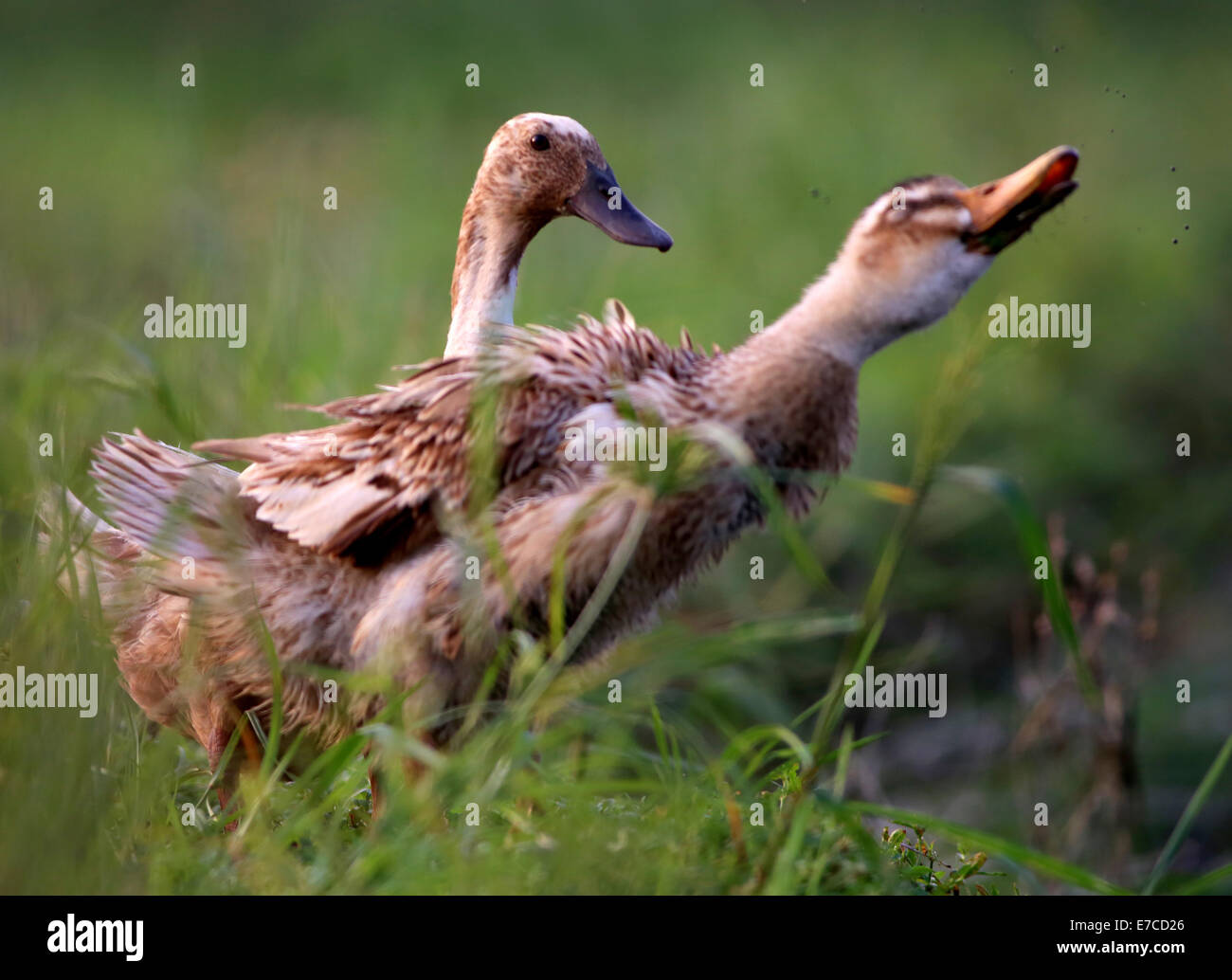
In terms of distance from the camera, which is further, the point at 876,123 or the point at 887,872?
the point at 876,123

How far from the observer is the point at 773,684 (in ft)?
20.4

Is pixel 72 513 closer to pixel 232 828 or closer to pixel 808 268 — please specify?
pixel 232 828

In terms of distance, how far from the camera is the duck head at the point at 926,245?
333cm

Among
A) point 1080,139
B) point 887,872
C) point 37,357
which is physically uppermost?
point 1080,139

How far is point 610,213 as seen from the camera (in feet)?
14.3

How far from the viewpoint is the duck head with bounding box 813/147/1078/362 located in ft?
10.9

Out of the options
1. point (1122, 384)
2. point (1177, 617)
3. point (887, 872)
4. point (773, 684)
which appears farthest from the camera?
point (1122, 384)

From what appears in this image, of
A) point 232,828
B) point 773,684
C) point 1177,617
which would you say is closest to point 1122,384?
point 1177,617

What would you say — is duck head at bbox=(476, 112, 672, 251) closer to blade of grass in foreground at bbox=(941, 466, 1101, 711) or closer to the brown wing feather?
the brown wing feather

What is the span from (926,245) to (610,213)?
1209 millimetres

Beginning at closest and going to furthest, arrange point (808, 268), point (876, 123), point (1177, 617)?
point (1177, 617) < point (808, 268) < point (876, 123)

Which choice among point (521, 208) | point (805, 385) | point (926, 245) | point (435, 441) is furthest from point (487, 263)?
point (926, 245)

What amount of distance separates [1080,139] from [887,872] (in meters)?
7.22

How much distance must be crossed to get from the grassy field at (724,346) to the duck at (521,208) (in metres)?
0.88
